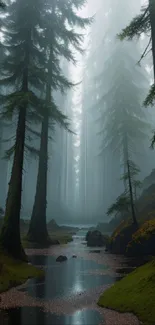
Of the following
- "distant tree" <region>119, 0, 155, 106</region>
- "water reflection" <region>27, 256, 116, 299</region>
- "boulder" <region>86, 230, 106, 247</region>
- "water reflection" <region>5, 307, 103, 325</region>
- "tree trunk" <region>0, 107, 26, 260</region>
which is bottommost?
"water reflection" <region>5, 307, 103, 325</region>

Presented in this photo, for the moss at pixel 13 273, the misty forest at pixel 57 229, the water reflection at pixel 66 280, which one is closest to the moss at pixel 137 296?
the misty forest at pixel 57 229

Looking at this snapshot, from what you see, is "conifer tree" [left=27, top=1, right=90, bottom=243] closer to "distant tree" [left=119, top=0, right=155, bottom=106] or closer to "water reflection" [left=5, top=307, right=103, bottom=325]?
"distant tree" [left=119, top=0, right=155, bottom=106]

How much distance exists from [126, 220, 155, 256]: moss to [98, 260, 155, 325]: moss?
5.46m

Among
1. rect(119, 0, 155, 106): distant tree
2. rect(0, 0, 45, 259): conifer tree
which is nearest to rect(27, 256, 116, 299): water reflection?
rect(0, 0, 45, 259): conifer tree

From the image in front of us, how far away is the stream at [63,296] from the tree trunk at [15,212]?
1.19 m

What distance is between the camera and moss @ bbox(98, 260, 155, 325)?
15.9 feet

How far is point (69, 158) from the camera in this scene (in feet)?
243

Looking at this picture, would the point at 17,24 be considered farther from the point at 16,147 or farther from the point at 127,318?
the point at 127,318

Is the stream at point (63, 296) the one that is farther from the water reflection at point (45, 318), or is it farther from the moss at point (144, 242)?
the moss at point (144, 242)

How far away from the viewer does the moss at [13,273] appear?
732cm

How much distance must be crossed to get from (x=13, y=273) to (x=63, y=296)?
2414mm

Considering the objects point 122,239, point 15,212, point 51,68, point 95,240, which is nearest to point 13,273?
point 15,212

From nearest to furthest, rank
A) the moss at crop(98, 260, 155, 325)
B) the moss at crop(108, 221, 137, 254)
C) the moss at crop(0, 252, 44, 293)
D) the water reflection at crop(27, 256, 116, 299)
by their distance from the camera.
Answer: the moss at crop(98, 260, 155, 325)
the water reflection at crop(27, 256, 116, 299)
the moss at crop(0, 252, 44, 293)
the moss at crop(108, 221, 137, 254)

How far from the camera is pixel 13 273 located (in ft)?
27.0
